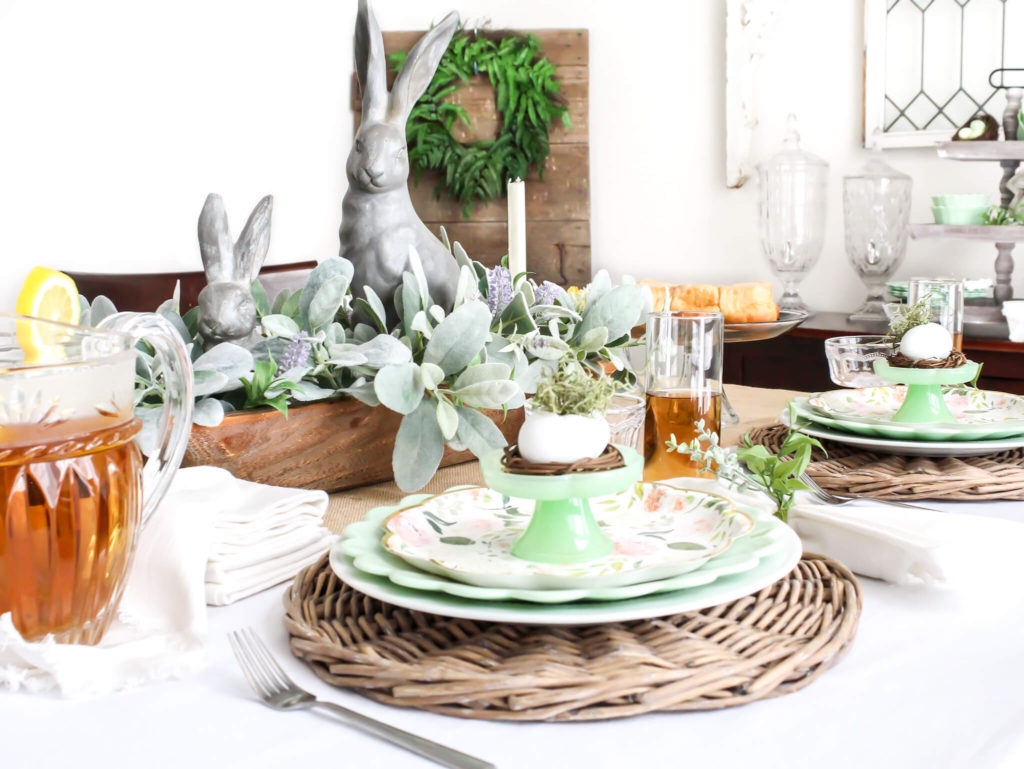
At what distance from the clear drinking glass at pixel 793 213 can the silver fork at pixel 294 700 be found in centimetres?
257

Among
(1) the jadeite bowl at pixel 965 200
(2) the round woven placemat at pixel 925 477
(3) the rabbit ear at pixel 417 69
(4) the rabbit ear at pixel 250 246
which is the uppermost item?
(3) the rabbit ear at pixel 417 69

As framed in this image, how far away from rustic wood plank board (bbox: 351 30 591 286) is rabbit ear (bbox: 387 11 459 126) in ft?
8.10

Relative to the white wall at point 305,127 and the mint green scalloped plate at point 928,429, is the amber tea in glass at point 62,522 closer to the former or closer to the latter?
the mint green scalloped plate at point 928,429

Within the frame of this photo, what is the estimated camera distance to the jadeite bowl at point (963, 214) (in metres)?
2.52

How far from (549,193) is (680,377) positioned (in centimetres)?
266

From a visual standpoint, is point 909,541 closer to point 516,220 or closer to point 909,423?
point 909,423

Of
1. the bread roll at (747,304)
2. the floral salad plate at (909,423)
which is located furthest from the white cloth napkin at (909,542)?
the bread roll at (747,304)

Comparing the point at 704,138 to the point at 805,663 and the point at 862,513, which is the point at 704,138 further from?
the point at 805,663

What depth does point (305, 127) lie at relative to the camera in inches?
144

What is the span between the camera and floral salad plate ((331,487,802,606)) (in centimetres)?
52

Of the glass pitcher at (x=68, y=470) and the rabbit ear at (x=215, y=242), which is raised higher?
the rabbit ear at (x=215, y=242)

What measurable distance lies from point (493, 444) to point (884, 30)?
8.03 feet

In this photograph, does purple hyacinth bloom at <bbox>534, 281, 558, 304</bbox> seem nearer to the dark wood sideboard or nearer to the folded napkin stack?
the folded napkin stack

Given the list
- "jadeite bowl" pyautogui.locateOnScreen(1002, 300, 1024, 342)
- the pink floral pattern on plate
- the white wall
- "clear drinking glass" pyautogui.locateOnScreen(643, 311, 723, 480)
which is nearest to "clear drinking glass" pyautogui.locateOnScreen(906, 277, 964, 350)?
the pink floral pattern on plate
